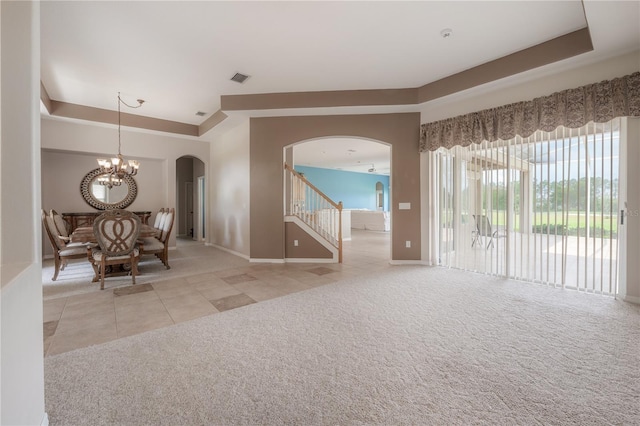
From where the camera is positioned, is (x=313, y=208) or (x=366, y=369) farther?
(x=313, y=208)

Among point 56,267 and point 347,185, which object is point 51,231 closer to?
point 56,267

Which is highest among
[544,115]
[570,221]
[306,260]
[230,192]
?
[544,115]

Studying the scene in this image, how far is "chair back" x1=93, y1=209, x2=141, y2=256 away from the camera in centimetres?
357

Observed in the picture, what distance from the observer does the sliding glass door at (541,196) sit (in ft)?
10.8

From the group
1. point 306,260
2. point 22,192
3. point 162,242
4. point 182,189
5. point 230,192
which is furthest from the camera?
point 182,189

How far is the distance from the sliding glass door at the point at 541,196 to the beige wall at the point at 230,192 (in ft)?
12.4

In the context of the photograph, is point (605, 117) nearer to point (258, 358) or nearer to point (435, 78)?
point (435, 78)

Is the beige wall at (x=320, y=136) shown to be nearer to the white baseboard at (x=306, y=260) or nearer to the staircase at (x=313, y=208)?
the white baseboard at (x=306, y=260)

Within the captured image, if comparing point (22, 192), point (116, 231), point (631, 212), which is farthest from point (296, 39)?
point (631, 212)

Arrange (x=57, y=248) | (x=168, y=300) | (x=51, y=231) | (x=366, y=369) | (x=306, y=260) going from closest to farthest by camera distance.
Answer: (x=366, y=369), (x=168, y=300), (x=51, y=231), (x=57, y=248), (x=306, y=260)

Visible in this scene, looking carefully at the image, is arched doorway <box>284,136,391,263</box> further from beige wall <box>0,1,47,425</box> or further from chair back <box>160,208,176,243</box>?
beige wall <box>0,1,47,425</box>

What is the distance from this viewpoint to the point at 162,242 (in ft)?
16.1

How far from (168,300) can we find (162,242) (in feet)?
6.80

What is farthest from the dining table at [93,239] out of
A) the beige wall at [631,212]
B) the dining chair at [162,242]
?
the beige wall at [631,212]
